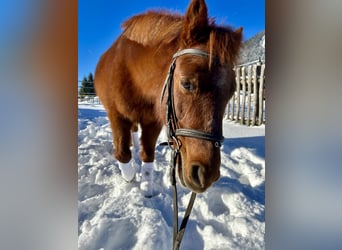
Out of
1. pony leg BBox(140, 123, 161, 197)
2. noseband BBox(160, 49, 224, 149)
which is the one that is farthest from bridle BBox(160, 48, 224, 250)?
pony leg BBox(140, 123, 161, 197)

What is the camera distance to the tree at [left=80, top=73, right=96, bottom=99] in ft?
2.32

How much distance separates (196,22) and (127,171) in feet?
1.48

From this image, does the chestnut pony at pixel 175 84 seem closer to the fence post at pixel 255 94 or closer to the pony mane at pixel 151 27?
the pony mane at pixel 151 27

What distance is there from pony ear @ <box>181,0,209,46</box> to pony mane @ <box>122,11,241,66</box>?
0.01 meters

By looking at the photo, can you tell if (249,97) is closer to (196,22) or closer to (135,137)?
(196,22)

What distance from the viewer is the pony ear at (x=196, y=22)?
63 cm

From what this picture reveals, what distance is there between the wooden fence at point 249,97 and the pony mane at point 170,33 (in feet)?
0.29

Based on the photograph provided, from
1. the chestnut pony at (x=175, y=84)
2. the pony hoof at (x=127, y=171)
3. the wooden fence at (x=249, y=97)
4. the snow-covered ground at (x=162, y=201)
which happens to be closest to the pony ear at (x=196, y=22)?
the chestnut pony at (x=175, y=84)

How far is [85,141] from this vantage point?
2.42 ft

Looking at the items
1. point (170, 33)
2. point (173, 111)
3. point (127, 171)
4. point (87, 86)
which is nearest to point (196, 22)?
point (170, 33)

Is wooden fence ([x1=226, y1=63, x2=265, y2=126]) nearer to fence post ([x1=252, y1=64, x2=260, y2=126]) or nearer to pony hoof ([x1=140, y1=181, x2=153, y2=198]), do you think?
fence post ([x1=252, y1=64, x2=260, y2=126])
